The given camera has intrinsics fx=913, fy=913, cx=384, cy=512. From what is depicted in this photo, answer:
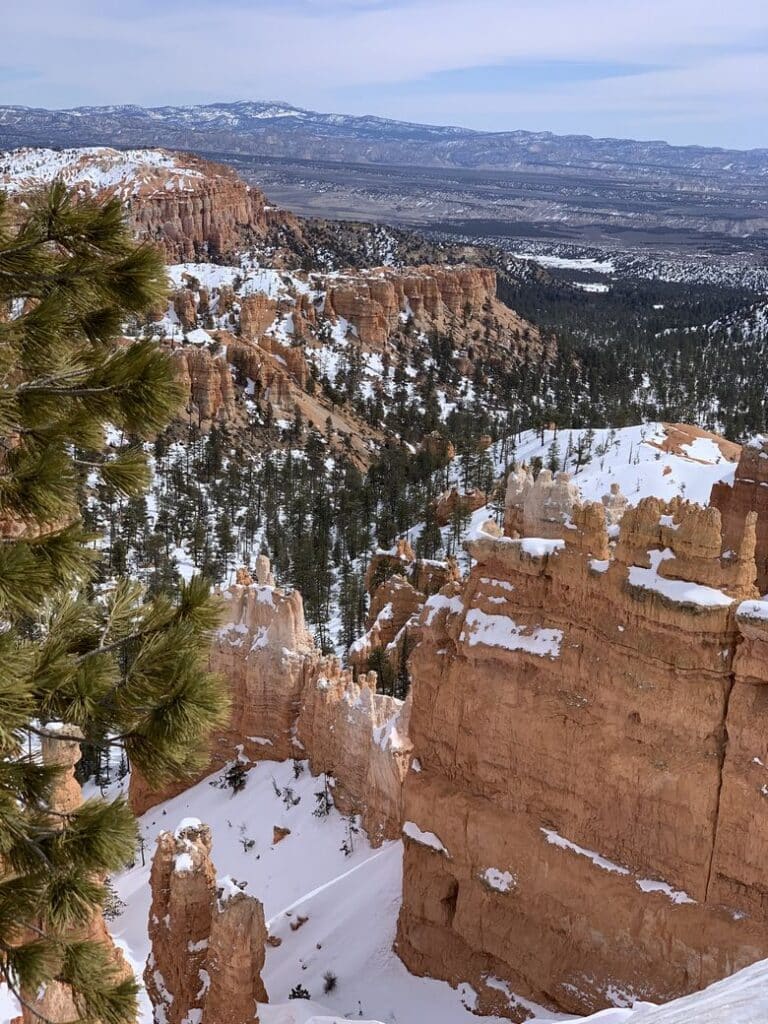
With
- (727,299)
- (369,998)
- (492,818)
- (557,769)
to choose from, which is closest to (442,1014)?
(369,998)

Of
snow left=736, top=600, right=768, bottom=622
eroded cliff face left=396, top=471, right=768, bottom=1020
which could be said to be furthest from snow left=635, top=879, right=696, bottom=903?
snow left=736, top=600, right=768, bottom=622

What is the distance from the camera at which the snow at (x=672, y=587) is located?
454 inches

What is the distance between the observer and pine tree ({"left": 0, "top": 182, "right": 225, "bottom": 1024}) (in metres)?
5.48

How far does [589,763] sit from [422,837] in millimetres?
3375

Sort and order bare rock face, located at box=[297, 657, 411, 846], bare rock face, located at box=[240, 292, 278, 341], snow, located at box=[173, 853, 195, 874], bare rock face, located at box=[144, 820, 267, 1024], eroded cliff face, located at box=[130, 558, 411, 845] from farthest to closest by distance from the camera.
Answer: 1. bare rock face, located at box=[240, 292, 278, 341]
2. eroded cliff face, located at box=[130, 558, 411, 845]
3. bare rock face, located at box=[297, 657, 411, 846]
4. snow, located at box=[173, 853, 195, 874]
5. bare rock face, located at box=[144, 820, 267, 1024]

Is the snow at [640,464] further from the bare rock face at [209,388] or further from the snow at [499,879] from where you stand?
the snow at [499,879]

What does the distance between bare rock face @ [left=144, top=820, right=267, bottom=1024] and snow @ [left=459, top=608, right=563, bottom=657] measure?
16.7ft

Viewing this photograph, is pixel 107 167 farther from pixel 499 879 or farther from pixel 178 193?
pixel 499 879

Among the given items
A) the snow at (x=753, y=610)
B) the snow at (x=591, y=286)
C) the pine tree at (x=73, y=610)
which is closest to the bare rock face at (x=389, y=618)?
the snow at (x=753, y=610)

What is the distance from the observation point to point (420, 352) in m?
98.6

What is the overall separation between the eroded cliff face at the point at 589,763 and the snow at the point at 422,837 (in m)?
0.03

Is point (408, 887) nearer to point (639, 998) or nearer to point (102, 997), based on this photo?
point (639, 998)

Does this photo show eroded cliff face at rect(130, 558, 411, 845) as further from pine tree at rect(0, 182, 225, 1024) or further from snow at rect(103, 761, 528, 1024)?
pine tree at rect(0, 182, 225, 1024)

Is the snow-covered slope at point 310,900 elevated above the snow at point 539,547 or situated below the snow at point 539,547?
below
